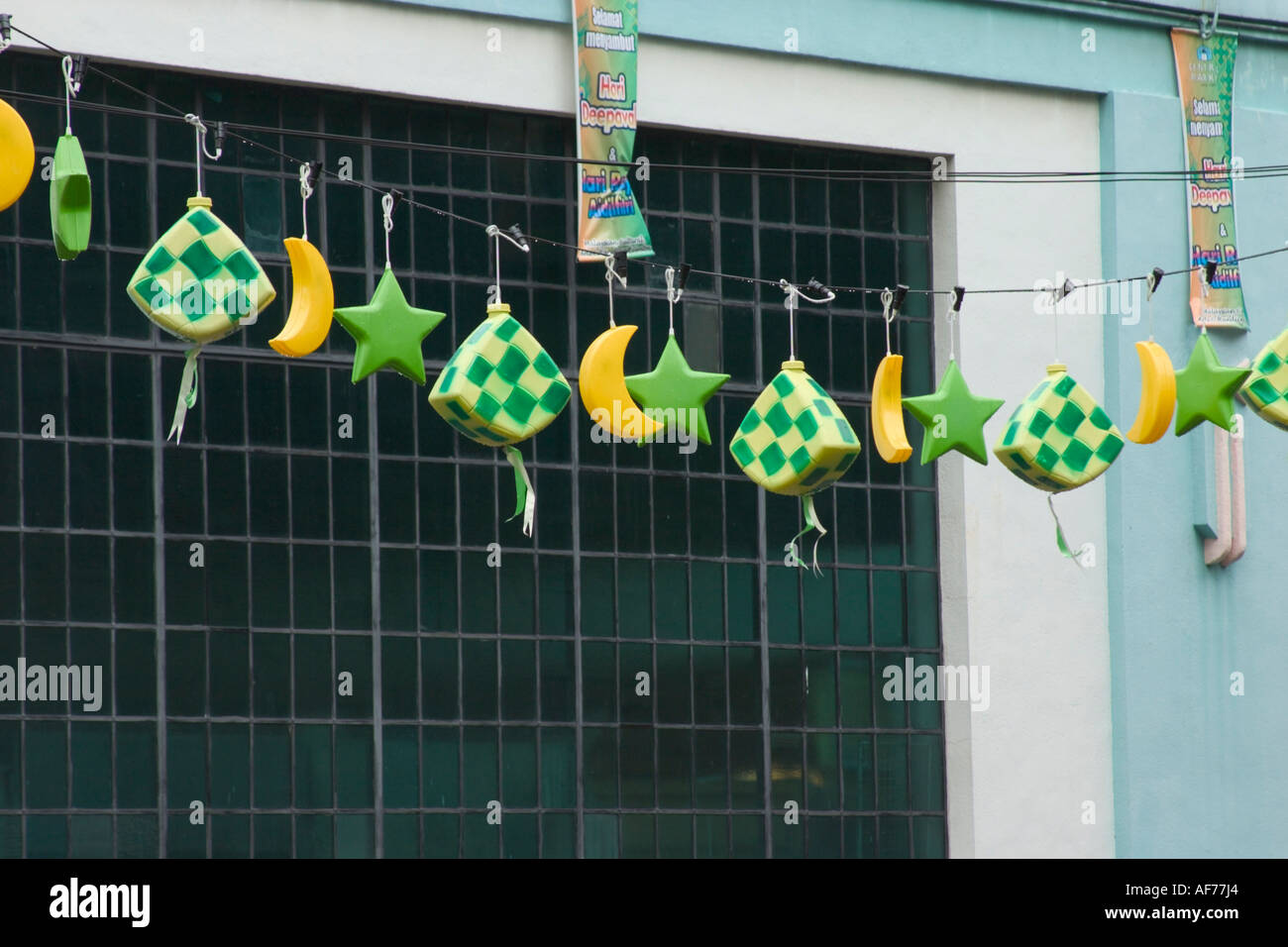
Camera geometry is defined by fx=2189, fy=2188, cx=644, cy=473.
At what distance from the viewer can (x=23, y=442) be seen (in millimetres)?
14398

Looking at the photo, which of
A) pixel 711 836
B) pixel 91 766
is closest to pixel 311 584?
pixel 91 766

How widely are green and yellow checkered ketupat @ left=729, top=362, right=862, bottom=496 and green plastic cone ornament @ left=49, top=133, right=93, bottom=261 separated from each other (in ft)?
12.9

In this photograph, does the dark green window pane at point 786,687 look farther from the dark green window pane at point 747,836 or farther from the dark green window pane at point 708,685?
the dark green window pane at point 747,836

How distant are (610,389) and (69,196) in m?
3.07

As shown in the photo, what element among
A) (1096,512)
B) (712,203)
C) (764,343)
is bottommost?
(1096,512)

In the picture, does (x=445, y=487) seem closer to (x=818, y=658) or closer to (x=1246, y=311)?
(x=818, y=658)

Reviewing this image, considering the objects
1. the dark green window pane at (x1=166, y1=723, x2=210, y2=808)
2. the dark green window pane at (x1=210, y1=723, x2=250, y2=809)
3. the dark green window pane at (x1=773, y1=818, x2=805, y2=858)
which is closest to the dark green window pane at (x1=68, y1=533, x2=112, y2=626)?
the dark green window pane at (x1=166, y1=723, x2=210, y2=808)

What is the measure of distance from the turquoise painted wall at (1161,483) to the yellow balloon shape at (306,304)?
22.9 ft

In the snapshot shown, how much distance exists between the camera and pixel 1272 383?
13312 mm

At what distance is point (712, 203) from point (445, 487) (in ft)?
10.2

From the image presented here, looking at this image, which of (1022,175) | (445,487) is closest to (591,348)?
(445,487)

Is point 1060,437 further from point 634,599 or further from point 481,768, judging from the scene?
point 481,768

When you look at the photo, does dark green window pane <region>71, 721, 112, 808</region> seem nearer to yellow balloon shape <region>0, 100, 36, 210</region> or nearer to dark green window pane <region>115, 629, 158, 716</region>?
dark green window pane <region>115, 629, 158, 716</region>

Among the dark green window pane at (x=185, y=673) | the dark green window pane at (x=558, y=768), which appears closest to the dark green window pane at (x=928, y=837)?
the dark green window pane at (x=558, y=768)
